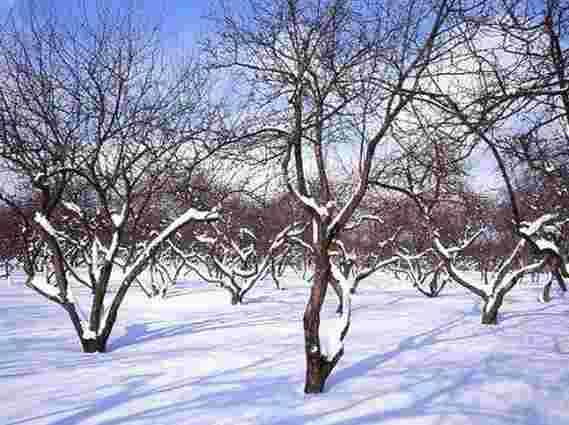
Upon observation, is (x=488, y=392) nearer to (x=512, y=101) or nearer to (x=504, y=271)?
(x=512, y=101)

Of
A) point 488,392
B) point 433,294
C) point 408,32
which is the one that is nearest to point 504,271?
point 488,392

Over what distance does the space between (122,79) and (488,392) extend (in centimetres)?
760

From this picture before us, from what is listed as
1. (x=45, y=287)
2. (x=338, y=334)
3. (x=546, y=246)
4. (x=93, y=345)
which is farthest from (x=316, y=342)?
(x=45, y=287)

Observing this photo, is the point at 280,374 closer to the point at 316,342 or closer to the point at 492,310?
the point at 316,342

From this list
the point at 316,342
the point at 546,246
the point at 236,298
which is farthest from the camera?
the point at 236,298


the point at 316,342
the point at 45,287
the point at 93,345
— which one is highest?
the point at 45,287

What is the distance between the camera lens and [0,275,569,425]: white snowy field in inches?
175

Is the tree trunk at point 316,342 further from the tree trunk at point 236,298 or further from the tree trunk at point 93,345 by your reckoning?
the tree trunk at point 236,298

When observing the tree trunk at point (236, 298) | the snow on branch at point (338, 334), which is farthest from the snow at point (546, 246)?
the tree trunk at point (236, 298)

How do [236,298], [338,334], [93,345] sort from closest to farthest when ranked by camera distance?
[338,334] < [93,345] < [236,298]

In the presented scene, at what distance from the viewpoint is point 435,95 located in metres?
4.68

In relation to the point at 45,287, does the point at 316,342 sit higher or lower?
lower

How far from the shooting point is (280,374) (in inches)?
234

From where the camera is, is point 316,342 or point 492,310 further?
point 492,310
